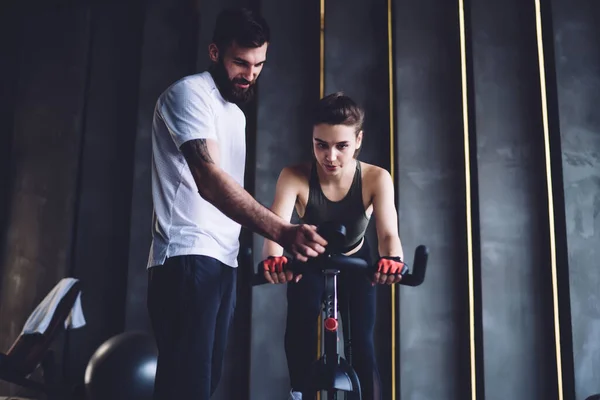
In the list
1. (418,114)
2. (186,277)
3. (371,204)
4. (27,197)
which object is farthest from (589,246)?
(27,197)

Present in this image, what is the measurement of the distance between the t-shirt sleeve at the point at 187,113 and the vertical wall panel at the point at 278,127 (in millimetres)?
1734

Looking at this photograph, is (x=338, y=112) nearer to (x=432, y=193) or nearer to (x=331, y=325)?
(x=331, y=325)

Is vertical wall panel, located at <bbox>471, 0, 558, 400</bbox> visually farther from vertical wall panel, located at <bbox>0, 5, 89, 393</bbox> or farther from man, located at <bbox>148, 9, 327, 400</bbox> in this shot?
vertical wall panel, located at <bbox>0, 5, 89, 393</bbox>

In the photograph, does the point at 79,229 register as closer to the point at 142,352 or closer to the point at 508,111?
the point at 142,352

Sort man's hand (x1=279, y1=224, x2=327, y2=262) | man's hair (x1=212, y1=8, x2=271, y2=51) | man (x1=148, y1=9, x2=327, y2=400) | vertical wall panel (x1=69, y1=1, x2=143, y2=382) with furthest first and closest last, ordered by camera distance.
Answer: vertical wall panel (x1=69, y1=1, x2=143, y2=382) → man's hair (x1=212, y1=8, x2=271, y2=51) → man (x1=148, y1=9, x2=327, y2=400) → man's hand (x1=279, y1=224, x2=327, y2=262)

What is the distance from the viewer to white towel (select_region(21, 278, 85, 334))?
289 cm

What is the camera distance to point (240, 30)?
1.70 m

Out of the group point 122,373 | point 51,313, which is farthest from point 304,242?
point 51,313

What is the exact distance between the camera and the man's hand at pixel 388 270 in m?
1.57


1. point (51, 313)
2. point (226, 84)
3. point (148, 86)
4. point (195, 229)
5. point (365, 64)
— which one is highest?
point (365, 64)

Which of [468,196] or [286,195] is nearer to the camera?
[286,195]

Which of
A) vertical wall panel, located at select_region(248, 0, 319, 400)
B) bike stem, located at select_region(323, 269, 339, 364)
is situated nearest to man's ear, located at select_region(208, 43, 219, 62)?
bike stem, located at select_region(323, 269, 339, 364)

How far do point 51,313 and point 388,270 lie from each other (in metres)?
2.22

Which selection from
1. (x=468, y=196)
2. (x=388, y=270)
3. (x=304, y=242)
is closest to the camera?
(x=304, y=242)
